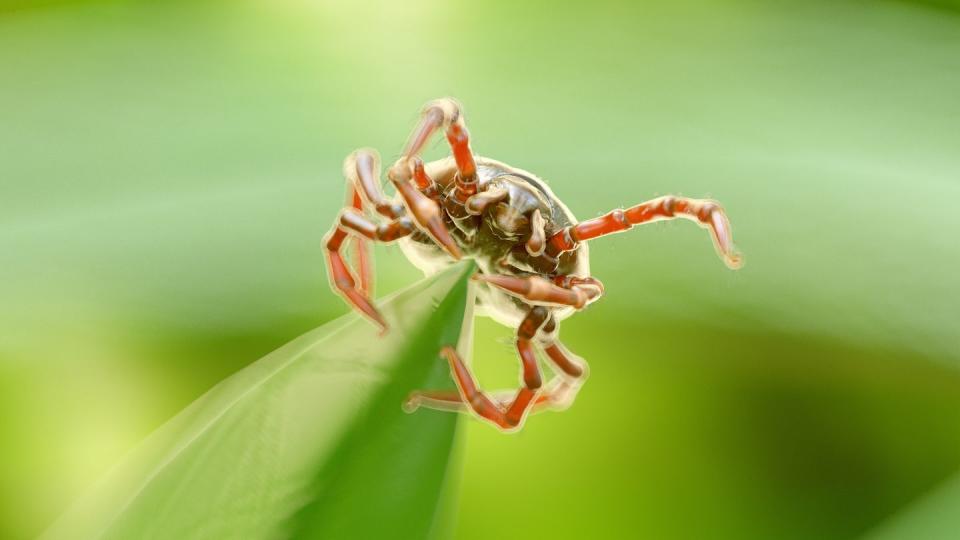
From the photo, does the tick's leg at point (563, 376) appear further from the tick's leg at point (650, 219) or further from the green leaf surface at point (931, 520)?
the green leaf surface at point (931, 520)

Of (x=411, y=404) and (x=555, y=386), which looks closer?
(x=411, y=404)

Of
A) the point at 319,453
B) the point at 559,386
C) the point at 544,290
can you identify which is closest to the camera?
the point at 319,453

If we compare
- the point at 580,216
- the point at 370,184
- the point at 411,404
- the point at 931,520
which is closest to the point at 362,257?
the point at 370,184

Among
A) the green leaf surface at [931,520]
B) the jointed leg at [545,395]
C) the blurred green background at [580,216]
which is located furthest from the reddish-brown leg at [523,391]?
the green leaf surface at [931,520]

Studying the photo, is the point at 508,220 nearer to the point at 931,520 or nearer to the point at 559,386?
the point at 559,386

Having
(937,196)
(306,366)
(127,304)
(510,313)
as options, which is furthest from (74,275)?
(937,196)

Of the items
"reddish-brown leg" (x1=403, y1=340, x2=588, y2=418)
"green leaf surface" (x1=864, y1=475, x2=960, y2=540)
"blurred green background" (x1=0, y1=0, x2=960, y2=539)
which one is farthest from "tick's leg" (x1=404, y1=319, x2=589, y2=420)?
"green leaf surface" (x1=864, y1=475, x2=960, y2=540)
